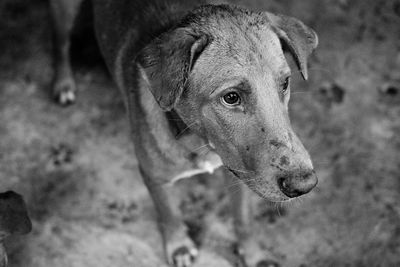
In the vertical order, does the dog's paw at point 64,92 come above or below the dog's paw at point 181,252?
above

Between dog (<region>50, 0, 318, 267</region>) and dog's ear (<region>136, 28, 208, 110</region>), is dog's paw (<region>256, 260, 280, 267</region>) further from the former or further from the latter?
dog's ear (<region>136, 28, 208, 110</region>)

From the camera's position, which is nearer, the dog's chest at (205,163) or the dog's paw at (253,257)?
the dog's chest at (205,163)

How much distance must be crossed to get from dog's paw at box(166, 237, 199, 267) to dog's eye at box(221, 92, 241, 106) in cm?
163

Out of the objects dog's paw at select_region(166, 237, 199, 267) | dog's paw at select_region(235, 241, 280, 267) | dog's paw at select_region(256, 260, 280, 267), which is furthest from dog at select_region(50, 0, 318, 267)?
dog's paw at select_region(256, 260, 280, 267)

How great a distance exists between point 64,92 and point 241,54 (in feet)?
8.47

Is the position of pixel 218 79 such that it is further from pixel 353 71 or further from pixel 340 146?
pixel 353 71

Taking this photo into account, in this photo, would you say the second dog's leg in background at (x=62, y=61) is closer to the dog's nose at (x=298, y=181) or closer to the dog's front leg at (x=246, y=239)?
the dog's front leg at (x=246, y=239)

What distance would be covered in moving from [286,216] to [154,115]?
5.31 ft

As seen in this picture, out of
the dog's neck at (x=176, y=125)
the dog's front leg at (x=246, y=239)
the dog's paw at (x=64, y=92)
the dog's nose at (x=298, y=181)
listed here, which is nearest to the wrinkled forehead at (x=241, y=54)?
the dog's neck at (x=176, y=125)

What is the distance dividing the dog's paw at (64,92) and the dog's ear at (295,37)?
246 cm

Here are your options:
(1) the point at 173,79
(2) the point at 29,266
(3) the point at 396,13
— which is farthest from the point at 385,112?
(2) the point at 29,266

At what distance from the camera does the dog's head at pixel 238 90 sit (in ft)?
9.21

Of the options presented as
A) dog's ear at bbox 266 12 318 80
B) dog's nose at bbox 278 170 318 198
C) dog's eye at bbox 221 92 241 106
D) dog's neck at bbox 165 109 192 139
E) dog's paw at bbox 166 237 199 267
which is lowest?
dog's paw at bbox 166 237 199 267

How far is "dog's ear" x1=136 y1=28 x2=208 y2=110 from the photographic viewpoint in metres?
2.83
